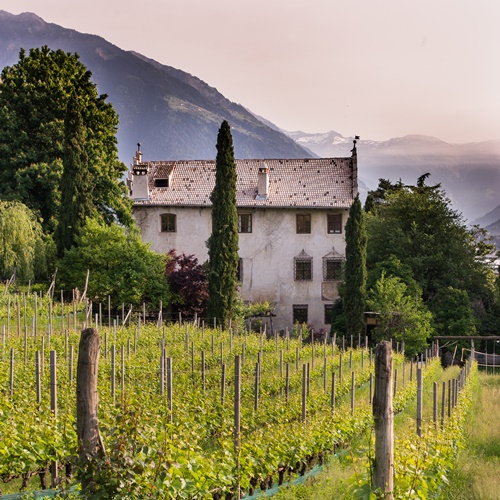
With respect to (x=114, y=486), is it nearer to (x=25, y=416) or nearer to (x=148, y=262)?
(x=25, y=416)

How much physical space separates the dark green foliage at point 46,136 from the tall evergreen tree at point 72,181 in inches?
24.4

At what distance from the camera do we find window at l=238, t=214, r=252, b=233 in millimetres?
42500

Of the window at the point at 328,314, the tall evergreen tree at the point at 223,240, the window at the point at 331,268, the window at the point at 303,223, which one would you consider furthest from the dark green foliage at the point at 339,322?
the tall evergreen tree at the point at 223,240

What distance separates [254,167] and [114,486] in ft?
126

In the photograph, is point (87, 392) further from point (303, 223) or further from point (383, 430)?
point (303, 223)

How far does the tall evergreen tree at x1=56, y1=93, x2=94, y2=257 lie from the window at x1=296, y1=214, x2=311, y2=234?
38.7ft

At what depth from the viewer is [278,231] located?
139 ft

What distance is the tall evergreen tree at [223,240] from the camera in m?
35.5

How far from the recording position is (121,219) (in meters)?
39.6

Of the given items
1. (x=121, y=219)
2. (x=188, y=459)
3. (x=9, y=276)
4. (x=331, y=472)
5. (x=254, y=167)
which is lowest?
(x=331, y=472)

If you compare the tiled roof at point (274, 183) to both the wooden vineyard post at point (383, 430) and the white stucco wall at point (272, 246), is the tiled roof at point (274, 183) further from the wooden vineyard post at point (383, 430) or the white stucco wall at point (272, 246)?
the wooden vineyard post at point (383, 430)

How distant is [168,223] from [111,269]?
25.0 feet

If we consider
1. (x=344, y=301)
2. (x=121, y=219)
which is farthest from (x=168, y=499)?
(x=121, y=219)

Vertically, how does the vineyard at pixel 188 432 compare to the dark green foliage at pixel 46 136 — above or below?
below
